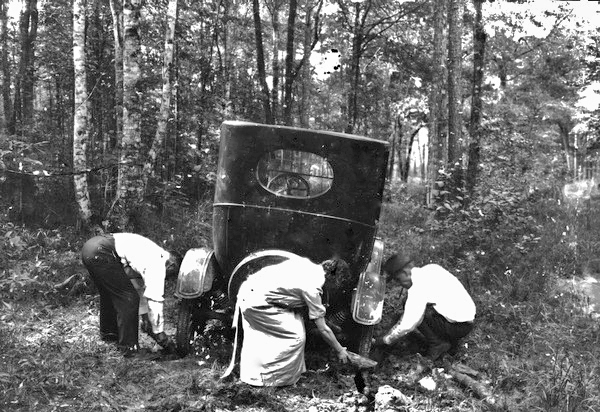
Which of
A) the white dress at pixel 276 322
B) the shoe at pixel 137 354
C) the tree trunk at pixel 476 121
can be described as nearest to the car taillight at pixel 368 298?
the white dress at pixel 276 322

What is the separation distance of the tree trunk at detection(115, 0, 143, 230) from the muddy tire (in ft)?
9.19

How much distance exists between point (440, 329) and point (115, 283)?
11.2ft

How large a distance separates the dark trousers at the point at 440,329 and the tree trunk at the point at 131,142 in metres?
4.51

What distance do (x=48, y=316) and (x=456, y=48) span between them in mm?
8308

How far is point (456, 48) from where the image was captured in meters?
10.4

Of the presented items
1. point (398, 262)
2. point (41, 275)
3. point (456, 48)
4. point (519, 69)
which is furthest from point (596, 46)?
point (519, 69)

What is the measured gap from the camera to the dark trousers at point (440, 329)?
576cm

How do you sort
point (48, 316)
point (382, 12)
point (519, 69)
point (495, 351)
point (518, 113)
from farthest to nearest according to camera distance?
point (519, 69)
point (518, 113)
point (382, 12)
point (48, 316)
point (495, 351)

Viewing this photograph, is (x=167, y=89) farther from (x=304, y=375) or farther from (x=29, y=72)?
(x=304, y=375)

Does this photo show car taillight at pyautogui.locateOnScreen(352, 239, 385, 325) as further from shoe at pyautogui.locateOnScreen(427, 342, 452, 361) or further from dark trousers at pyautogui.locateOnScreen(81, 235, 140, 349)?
dark trousers at pyautogui.locateOnScreen(81, 235, 140, 349)

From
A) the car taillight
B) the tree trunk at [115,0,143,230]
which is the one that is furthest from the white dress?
the tree trunk at [115,0,143,230]

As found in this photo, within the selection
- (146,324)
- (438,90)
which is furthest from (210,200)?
(438,90)

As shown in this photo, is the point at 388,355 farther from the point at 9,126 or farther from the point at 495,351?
the point at 9,126

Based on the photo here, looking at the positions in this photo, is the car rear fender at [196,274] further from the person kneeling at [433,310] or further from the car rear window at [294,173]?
the person kneeling at [433,310]
